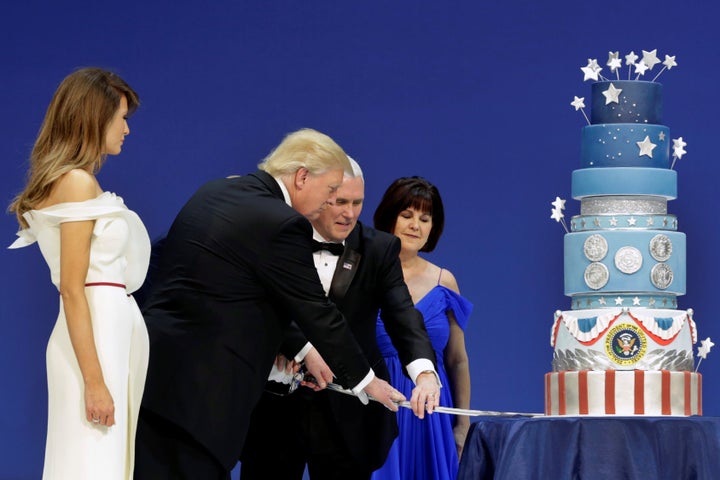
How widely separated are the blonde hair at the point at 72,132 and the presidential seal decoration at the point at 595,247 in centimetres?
180

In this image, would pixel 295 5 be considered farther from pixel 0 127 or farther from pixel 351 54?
pixel 0 127

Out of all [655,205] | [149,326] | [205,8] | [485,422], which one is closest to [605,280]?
[655,205]

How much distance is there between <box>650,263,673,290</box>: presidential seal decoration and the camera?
13.4ft

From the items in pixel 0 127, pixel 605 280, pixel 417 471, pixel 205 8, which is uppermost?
pixel 205 8

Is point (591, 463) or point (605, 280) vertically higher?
point (605, 280)

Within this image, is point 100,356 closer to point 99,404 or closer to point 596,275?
point 99,404

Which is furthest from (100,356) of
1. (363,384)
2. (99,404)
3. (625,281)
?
(625,281)

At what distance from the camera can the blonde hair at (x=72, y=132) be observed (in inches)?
114

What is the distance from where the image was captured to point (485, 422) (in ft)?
12.2

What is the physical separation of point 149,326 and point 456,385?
1.91 m

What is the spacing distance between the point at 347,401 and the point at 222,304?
27.4 inches

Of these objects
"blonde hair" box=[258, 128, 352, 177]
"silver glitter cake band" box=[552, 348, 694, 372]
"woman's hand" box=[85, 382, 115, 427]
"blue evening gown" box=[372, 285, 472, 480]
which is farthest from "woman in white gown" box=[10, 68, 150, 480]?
"silver glitter cake band" box=[552, 348, 694, 372]

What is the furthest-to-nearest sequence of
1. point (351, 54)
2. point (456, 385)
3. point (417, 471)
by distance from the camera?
point (351, 54)
point (456, 385)
point (417, 471)

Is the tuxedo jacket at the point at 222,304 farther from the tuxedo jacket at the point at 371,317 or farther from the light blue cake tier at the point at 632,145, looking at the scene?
the light blue cake tier at the point at 632,145
